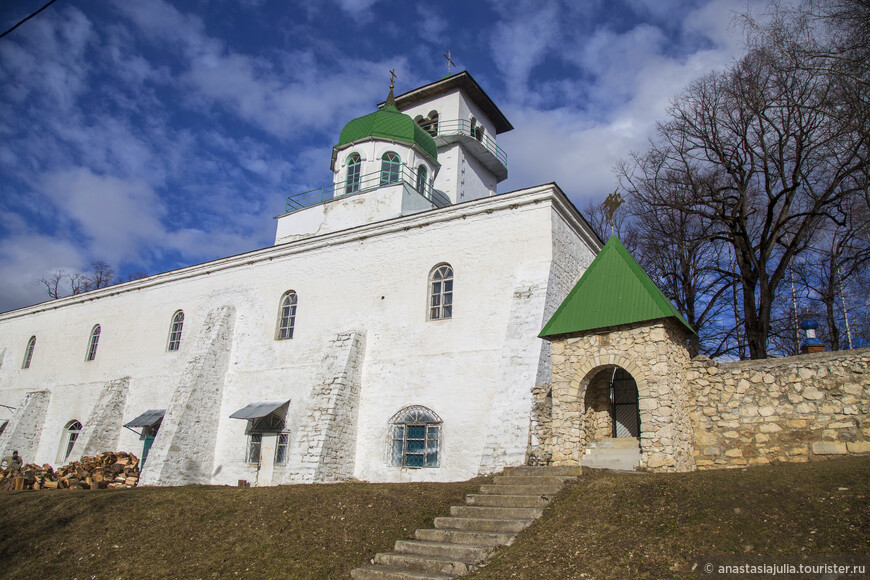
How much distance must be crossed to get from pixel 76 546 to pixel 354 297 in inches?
359

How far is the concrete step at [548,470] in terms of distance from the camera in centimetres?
982

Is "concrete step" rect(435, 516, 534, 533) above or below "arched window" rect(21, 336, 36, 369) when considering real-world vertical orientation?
below

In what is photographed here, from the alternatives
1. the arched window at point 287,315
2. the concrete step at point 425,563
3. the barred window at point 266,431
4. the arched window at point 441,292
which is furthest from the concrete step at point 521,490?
the arched window at point 287,315

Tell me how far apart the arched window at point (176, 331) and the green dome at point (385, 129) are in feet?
28.3

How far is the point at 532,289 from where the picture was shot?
558 inches

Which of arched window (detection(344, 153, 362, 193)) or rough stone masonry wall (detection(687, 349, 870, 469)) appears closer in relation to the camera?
rough stone masonry wall (detection(687, 349, 870, 469))

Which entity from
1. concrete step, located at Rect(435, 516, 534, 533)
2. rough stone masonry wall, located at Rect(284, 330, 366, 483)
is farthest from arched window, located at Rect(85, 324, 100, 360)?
concrete step, located at Rect(435, 516, 534, 533)

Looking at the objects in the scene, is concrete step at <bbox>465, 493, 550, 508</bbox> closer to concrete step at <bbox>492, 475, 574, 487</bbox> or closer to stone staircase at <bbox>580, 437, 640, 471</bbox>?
concrete step at <bbox>492, 475, 574, 487</bbox>

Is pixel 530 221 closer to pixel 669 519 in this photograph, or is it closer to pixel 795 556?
pixel 669 519

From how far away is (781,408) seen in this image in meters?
10.0

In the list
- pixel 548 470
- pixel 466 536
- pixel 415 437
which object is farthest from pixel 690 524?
pixel 415 437

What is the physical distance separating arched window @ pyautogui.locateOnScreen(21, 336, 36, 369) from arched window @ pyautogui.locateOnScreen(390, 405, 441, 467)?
827 inches

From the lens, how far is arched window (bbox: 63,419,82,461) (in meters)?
23.4

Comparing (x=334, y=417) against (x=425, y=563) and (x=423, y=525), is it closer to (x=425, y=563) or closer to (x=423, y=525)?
(x=423, y=525)
